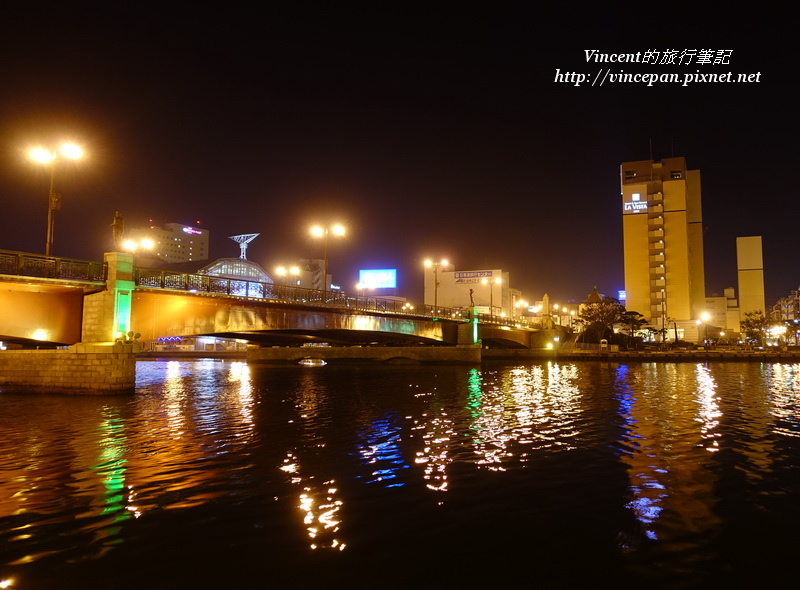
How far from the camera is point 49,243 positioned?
85.3 ft

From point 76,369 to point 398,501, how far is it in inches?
908

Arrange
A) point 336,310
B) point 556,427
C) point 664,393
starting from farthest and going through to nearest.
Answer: point 336,310, point 664,393, point 556,427

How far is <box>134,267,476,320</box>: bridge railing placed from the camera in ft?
95.2

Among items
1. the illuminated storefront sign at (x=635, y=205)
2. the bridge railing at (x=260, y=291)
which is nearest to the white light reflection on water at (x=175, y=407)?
the bridge railing at (x=260, y=291)

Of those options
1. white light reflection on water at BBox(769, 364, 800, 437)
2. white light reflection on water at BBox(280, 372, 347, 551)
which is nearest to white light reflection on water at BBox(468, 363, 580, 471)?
white light reflection on water at BBox(280, 372, 347, 551)

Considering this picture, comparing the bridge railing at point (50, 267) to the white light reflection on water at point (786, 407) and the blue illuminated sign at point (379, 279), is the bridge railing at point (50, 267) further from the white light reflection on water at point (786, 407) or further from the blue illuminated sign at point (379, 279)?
the blue illuminated sign at point (379, 279)

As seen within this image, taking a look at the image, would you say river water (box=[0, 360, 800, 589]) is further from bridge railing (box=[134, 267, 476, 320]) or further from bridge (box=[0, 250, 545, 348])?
bridge railing (box=[134, 267, 476, 320])

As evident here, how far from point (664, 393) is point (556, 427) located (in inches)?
557

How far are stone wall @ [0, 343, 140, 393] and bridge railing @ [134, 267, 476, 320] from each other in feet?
13.6

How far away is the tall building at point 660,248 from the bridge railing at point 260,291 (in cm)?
9063

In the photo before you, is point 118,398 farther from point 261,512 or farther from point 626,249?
point 626,249

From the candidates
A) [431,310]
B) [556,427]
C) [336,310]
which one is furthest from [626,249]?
[556,427]

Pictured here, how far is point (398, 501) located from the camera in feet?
30.1

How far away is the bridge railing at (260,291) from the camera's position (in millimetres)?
29016
